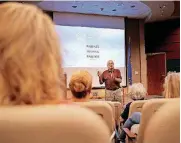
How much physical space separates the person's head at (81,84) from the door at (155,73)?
32.0 feet

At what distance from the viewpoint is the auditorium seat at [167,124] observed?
0.95 m

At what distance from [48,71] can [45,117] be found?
0.25 meters

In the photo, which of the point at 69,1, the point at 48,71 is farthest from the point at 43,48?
the point at 69,1

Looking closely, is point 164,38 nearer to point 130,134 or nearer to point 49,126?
point 130,134

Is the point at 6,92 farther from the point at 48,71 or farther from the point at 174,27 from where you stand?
the point at 174,27

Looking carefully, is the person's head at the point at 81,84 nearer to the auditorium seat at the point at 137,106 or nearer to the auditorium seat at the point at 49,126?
the auditorium seat at the point at 137,106

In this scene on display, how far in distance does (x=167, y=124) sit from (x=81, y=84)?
1769 mm

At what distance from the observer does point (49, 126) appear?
781mm

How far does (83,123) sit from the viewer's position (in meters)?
0.79

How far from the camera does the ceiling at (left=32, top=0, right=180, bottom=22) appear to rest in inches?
367

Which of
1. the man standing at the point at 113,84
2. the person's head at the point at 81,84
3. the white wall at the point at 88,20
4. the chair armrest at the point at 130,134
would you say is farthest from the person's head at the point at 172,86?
the white wall at the point at 88,20

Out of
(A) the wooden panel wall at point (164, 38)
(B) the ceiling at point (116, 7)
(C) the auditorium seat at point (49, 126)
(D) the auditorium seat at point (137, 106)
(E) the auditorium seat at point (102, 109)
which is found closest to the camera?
(C) the auditorium seat at point (49, 126)

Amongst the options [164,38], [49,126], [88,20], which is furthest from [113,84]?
[49,126]

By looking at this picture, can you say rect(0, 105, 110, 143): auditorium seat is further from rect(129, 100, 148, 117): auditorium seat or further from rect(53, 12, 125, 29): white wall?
rect(53, 12, 125, 29): white wall
